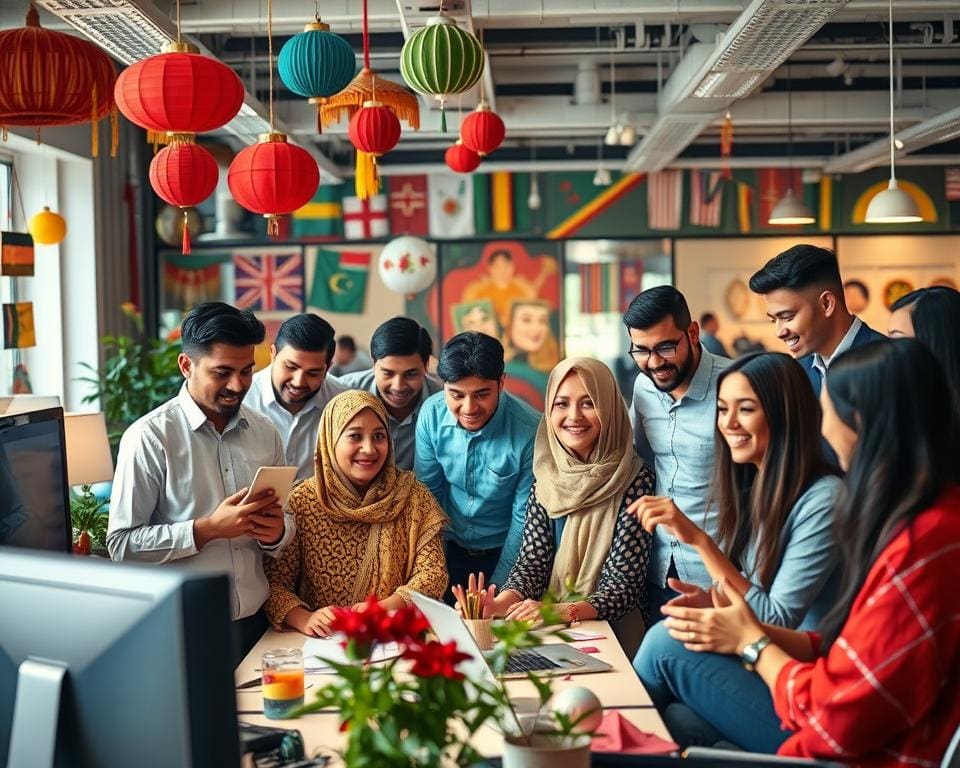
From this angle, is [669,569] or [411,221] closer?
[669,569]

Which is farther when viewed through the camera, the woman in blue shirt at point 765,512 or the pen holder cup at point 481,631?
the pen holder cup at point 481,631

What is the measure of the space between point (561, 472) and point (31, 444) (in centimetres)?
167

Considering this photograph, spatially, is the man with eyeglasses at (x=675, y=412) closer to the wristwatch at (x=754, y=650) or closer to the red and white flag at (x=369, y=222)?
the wristwatch at (x=754, y=650)

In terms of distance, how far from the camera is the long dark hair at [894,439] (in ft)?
6.63

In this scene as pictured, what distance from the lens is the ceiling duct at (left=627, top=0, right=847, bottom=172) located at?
16.3ft

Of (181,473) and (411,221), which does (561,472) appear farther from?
(411,221)

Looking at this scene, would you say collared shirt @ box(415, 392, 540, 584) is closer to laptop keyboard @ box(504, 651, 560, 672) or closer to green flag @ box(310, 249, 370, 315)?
laptop keyboard @ box(504, 651, 560, 672)

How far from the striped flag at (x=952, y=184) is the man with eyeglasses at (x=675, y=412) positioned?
8.05 metres

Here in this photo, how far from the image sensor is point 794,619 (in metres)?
2.70

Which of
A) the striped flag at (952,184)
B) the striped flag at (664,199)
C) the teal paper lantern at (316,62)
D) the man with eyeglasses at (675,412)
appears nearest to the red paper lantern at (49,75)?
the teal paper lantern at (316,62)

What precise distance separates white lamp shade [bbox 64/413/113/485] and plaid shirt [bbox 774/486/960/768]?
12.7ft

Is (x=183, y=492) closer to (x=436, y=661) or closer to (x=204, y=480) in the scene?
(x=204, y=480)

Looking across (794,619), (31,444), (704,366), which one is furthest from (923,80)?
(31,444)

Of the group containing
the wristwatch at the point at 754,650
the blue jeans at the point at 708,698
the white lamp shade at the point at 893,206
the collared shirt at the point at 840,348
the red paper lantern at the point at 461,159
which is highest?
the red paper lantern at the point at 461,159
